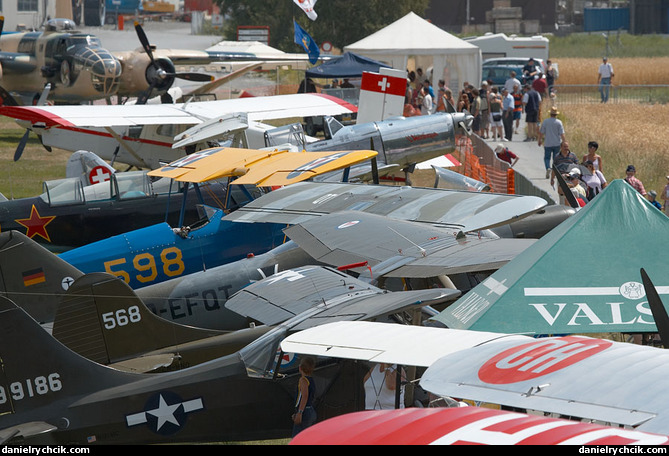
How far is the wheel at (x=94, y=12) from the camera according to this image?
272ft

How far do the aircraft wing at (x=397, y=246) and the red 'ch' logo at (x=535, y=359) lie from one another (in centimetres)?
222

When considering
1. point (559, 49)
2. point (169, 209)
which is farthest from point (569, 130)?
point (559, 49)

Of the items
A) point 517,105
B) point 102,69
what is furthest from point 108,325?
point 517,105

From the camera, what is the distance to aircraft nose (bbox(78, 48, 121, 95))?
24.3 metres

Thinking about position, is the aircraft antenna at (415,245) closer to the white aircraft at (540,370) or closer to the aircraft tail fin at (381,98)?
the white aircraft at (540,370)

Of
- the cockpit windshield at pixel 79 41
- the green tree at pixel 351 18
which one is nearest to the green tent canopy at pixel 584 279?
the cockpit windshield at pixel 79 41

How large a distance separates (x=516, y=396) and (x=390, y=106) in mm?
13202

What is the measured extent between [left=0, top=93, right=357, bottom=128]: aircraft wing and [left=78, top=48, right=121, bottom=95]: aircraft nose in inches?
245

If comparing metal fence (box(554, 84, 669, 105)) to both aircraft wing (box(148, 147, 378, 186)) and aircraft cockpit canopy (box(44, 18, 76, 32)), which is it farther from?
aircraft wing (box(148, 147, 378, 186))

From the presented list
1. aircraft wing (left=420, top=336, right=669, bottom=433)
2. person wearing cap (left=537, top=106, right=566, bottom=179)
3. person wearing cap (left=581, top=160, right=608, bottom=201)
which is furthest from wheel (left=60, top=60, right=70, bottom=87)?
aircraft wing (left=420, top=336, right=669, bottom=433)

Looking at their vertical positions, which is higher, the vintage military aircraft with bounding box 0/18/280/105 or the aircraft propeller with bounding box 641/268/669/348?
the vintage military aircraft with bounding box 0/18/280/105

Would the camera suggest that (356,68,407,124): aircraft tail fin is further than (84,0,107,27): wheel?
No

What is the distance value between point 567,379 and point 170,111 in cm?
1470

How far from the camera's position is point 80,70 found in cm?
2464
